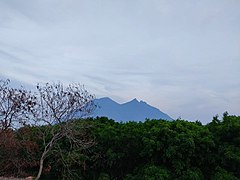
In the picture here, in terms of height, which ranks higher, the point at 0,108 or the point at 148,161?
the point at 0,108

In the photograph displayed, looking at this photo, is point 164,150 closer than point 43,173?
Yes

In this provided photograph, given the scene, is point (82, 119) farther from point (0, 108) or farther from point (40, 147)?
point (0, 108)

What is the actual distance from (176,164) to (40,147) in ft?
12.6

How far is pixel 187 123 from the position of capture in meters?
8.96

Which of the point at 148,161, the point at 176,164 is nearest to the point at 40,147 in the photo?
the point at 148,161

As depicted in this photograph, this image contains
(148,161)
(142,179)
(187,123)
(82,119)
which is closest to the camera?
(142,179)

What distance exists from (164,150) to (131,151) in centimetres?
92

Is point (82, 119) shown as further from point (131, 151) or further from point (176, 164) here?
point (176, 164)

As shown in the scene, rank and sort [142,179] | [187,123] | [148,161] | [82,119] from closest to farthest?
[142,179] < [148,161] < [187,123] < [82,119]

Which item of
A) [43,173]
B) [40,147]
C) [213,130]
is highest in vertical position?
[213,130]

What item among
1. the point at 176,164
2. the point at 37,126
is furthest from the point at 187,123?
the point at 37,126

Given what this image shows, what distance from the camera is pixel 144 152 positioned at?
826cm

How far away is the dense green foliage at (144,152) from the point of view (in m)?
8.02

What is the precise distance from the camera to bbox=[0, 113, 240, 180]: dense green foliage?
802cm
